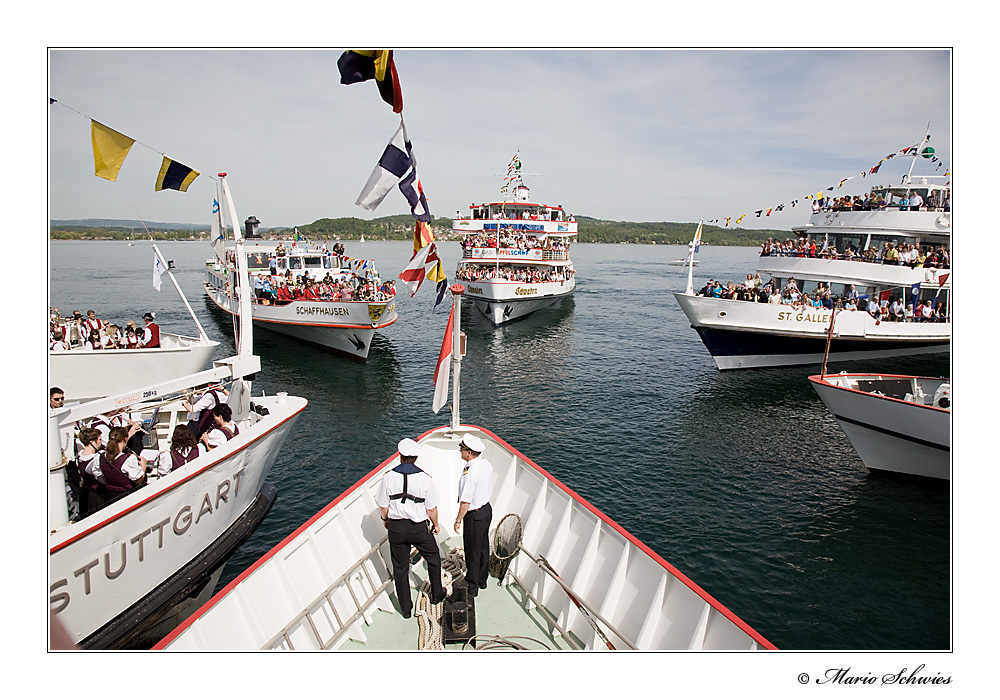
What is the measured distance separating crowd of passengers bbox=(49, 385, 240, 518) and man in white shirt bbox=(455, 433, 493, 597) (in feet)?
13.7

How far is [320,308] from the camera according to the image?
979 inches

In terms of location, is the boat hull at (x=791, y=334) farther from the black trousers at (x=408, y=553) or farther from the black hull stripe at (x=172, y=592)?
the black trousers at (x=408, y=553)

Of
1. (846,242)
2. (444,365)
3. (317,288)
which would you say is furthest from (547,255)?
(444,365)

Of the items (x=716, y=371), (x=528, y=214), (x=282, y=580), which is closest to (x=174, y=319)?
(x=528, y=214)

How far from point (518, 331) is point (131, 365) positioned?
21862mm

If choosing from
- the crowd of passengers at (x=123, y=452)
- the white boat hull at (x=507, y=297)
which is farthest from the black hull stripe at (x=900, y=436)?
the white boat hull at (x=507, y=297)

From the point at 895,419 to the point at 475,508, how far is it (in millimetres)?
10601

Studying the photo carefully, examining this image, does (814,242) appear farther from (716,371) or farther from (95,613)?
(95,613)

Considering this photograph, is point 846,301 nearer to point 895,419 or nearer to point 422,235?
point 895,419

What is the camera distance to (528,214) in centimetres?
4016

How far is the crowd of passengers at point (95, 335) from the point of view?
1397 centimetres

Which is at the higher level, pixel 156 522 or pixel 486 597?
pixel 156 522

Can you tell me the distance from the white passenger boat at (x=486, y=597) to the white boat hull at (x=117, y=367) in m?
10.1

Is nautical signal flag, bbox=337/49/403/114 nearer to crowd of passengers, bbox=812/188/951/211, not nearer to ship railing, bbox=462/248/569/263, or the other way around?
crowd of passengers, bbox=812/188/951/211
